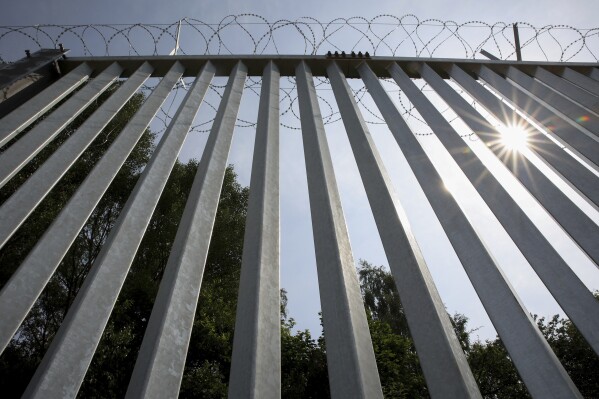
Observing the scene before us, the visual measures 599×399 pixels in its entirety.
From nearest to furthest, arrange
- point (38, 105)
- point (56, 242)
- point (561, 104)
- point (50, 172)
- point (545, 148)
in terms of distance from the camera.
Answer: point (56, 242), point (50, 172), point (545, 148), point (38, 105), point (561, 104)

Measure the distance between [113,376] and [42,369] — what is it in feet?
30.9

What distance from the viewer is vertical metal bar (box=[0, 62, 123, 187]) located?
2998 millimetres

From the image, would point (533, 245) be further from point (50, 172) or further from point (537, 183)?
point (50, 172)

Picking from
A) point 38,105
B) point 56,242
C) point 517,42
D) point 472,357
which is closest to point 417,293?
point 56,242

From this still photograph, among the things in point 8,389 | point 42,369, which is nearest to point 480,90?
point 42,369

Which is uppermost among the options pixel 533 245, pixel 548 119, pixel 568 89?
pixel 568 89

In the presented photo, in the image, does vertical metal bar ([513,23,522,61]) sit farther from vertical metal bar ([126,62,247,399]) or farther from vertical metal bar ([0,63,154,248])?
vertical metal bar ([0,63,154,248])

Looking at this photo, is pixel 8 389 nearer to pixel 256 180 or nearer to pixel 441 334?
pixel 256 180

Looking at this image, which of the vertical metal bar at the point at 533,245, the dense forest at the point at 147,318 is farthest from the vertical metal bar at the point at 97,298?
the dense forest at the point at 147,318

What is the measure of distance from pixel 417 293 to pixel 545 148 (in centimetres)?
237

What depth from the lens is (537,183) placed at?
318 centimetres

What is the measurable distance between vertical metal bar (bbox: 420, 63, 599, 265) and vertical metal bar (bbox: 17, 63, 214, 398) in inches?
111

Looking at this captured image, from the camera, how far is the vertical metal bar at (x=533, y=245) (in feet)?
7.40

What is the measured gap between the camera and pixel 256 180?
10.1ft
